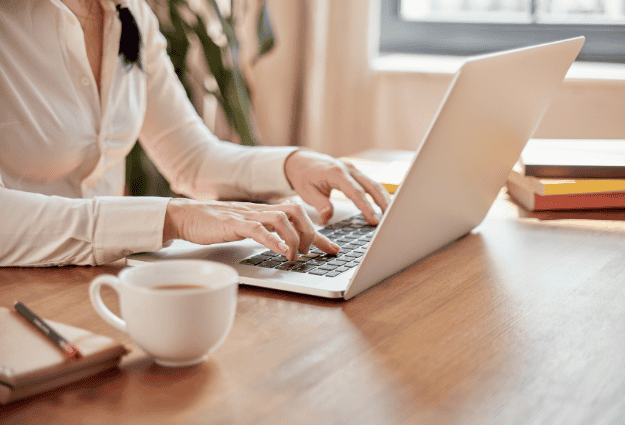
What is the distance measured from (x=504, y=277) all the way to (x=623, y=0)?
1833mm

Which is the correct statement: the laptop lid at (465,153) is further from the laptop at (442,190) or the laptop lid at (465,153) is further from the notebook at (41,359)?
the notebook at (41,359)

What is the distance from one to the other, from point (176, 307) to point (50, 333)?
4.7 inches

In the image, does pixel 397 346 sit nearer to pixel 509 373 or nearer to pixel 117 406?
pixel 509 373

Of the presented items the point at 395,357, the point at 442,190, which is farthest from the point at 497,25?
the point at 395,357

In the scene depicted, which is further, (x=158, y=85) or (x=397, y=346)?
(x=158, y=85)

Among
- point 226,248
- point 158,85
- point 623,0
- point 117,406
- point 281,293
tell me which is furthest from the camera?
point 623,0

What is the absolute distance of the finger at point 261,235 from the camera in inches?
29.2

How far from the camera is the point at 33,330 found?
0.53 m

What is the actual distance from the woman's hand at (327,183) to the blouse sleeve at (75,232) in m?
0.30

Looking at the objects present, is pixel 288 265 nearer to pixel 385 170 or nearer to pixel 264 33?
pixel 385 170

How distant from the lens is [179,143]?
130cm

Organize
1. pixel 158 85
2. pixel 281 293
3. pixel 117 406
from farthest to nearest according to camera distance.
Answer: pixel 158 85
pixel 281 293
pixel 117 406

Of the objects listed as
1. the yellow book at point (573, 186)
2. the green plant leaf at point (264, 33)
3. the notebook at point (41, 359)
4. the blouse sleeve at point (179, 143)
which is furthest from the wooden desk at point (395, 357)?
the green plant leaf at point (264, 33)

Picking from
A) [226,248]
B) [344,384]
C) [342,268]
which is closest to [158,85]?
[226,248]
